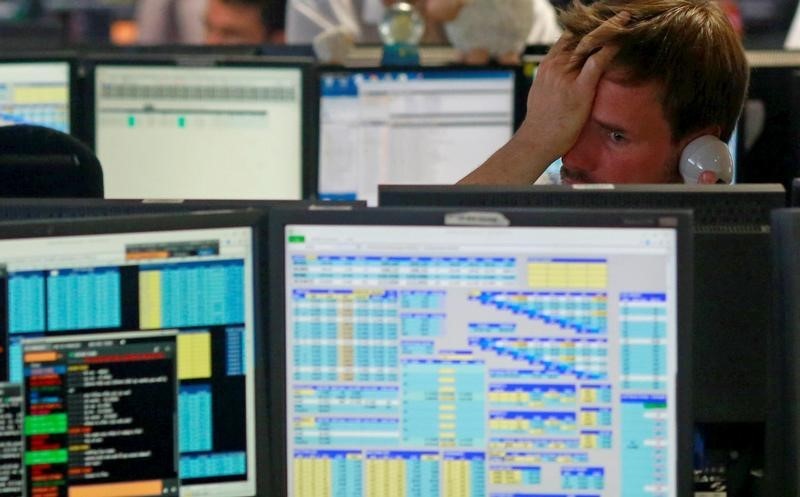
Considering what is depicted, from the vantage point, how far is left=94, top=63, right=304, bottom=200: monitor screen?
3664 millimetres

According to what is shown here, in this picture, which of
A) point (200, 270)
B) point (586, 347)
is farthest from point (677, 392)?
point (200, 270)

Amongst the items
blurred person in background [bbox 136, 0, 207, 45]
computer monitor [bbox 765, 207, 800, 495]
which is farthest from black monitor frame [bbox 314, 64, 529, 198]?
blurred person in background [bbox 136, 0, 207, 45]

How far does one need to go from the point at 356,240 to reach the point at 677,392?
0.38 meters

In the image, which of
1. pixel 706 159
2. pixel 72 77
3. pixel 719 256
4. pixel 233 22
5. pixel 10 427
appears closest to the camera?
pixel 10 427

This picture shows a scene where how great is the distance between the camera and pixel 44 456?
1601mm

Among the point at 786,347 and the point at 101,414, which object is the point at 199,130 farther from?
the point at 786,347

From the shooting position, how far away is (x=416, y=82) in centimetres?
372

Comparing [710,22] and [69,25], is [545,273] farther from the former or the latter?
[69,25]

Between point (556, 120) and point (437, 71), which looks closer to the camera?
point (556, 120)

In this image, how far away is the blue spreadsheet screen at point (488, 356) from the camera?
1.60m

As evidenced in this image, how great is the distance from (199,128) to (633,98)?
168 cm

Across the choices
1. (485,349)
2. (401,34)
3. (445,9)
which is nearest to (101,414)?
(485,349)

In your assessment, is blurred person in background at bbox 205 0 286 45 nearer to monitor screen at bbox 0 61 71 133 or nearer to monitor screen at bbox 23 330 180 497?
monitor screen at bbox 0 61 71 133

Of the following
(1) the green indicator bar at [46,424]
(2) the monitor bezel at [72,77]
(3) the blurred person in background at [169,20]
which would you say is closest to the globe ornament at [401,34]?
(2) the monitor bezel at [72,77]
